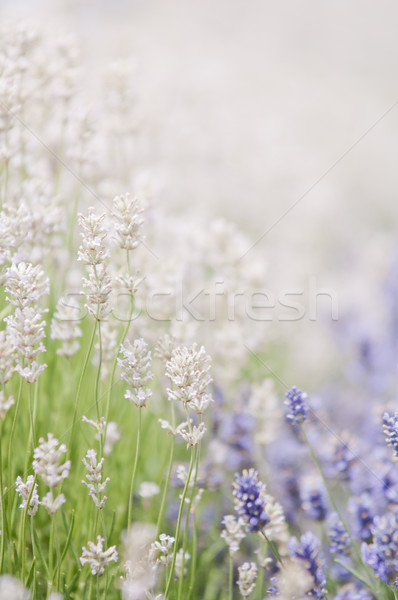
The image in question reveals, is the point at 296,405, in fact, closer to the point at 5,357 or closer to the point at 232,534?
the point at 232,534

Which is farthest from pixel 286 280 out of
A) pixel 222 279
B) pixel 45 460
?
pixel 45 460

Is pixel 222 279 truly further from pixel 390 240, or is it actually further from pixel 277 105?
pixel 277 105

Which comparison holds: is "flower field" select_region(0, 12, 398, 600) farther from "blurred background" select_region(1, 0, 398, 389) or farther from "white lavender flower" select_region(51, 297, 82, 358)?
"blurred background" select_region(1, 0, 398, 389)

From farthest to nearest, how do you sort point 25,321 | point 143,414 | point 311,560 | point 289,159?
point 289,159 → point 143,414 → point 311,560 → point 25,321

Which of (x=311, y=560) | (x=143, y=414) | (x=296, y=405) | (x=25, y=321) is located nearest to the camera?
(x=25, y=321)

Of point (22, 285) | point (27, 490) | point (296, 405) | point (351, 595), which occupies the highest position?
point (22, 285)

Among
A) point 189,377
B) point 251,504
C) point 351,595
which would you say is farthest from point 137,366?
point 351,595

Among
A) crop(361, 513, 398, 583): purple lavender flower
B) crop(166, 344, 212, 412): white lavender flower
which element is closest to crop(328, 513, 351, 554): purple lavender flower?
crop(361, 513, 398, 583): purple lavender flower

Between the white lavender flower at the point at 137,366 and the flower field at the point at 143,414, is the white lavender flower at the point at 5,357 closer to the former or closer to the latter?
the flower field at the point at 143,414
